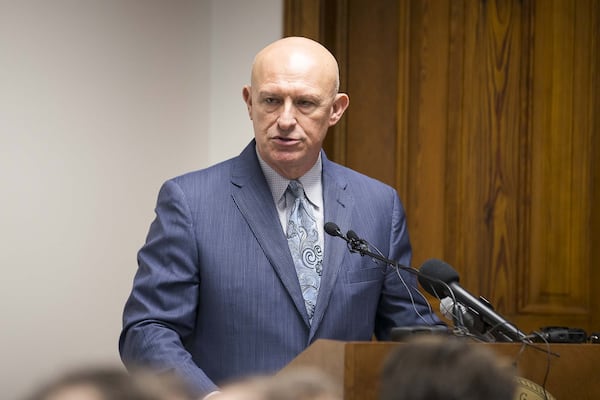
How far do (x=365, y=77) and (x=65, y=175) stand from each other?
1.28 m

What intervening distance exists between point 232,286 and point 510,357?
A: 0.85 m

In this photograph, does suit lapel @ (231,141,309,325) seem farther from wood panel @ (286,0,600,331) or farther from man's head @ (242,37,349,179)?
wood panel @ (286,0,600,331)

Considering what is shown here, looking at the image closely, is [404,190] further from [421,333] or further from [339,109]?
[421,333]

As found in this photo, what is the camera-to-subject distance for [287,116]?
9.98 ft

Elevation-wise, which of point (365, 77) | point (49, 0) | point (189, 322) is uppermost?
point (49, 0)

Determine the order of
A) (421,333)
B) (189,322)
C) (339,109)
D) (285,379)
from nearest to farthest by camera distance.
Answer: (285,379)
(421,333)
(189,322)
(339,109)

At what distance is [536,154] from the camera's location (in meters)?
4.25

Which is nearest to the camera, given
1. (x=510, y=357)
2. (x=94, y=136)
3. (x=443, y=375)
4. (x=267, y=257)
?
(x=443, y=375)

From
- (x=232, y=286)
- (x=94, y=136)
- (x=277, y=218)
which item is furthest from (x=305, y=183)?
(x=94, y=136)

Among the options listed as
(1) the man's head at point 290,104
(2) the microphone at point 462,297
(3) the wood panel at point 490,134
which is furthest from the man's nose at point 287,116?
(3) the wood panel at point 490,134

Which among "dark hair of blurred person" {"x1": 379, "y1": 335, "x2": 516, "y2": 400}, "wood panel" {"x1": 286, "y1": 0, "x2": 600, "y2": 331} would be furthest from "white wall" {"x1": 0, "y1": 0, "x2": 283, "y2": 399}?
"dark hair of blurred person" {"x1": 379, "y1": 335, "x2": 516, "y2": 400}

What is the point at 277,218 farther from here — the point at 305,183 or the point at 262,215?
the point at 305,183

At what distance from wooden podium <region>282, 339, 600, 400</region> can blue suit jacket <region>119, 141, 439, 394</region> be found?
1.48 feet

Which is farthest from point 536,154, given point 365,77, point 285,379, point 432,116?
point 285,379
